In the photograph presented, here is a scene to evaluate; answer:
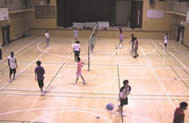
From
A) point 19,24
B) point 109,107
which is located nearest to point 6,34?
point 19,24

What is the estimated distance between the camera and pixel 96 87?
39.2ft

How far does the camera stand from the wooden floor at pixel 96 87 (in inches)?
356

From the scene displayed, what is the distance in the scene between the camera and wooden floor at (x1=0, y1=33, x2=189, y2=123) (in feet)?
29.7

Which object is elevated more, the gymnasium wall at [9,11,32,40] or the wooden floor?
the gymnasium wall at [9,11,32,40]

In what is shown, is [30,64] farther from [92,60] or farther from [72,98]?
[72,98]

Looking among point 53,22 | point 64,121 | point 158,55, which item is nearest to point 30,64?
point 64,121

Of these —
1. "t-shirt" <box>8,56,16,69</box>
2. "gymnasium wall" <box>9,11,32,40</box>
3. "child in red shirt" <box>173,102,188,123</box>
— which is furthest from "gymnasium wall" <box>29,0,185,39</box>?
"child in red shirt" <box>173,102,188,123</box>

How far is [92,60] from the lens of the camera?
17.0m

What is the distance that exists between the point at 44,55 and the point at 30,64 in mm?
2578

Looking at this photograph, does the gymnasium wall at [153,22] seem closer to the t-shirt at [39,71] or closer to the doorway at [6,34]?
the doorway at [6,34]

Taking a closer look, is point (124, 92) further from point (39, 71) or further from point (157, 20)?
point (157, 20)

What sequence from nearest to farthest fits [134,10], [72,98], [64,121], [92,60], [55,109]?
[64,121]
[55,109]
[72,98]
[92,60]
[134,10]

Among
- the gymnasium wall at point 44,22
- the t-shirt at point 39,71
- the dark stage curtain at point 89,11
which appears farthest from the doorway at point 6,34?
the t-shirt at point 39,71

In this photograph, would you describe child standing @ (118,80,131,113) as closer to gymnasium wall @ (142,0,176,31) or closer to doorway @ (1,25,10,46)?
doorway @ (1,25,10,46)
